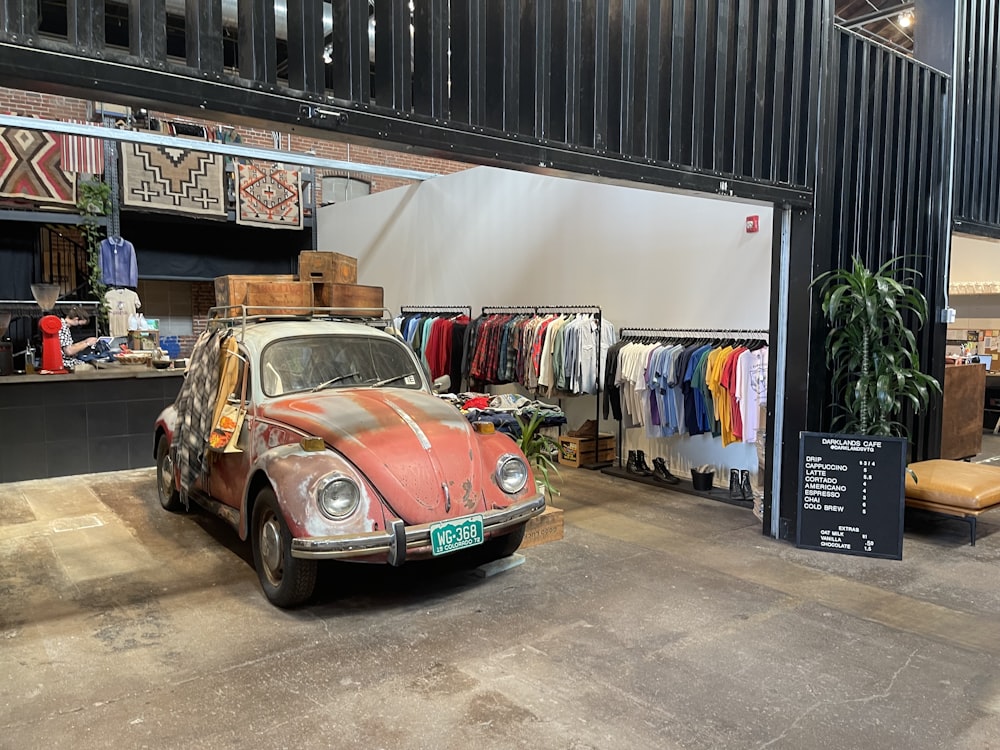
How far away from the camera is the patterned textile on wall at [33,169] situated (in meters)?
9.05

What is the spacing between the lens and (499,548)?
4.42 metres

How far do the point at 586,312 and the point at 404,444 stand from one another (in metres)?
4.26

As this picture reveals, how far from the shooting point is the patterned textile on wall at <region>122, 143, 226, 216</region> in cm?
985

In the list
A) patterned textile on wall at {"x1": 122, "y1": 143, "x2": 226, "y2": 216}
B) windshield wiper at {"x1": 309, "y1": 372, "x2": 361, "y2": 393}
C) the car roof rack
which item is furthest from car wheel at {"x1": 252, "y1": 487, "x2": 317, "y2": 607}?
patterned textile on wall at {"x1": 122, "y1": 143, "x2": 226, "y2": 216}

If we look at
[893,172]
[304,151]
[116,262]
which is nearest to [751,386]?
[893,172]

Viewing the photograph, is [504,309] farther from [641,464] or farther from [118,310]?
[118,310]

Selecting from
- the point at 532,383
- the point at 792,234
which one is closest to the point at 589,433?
the point at 532,383

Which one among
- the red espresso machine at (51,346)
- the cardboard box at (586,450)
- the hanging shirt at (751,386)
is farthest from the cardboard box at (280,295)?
the hanging shirt at (751,386)

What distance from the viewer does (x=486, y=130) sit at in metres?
3.59

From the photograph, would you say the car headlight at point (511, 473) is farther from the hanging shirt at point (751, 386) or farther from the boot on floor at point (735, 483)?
the boot on floor at point (735, 483)

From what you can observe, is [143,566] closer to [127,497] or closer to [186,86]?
[127,497]

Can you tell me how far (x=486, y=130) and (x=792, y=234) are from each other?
2529 mm

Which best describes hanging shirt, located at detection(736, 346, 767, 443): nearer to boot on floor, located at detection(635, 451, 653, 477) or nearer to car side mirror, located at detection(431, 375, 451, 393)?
boot on floor, located at detection(635, 451, 653, 477)

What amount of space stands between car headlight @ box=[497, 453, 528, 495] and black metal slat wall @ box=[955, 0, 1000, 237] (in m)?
4.76
